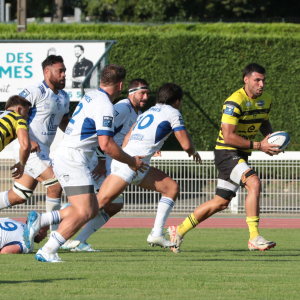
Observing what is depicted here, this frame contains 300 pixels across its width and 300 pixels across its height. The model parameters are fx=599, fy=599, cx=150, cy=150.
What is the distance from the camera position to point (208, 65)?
1823cm

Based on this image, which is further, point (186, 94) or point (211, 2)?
point (211, 2)

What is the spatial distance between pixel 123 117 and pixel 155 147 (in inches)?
36.7

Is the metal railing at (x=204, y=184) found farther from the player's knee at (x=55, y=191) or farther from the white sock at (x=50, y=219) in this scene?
the white sock at (x=50, y=219)

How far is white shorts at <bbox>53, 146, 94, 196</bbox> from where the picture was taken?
5922 mm

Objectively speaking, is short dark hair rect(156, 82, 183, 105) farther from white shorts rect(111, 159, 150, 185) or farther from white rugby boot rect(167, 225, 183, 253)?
white rugby boot rect(167, 225, 183, 253)

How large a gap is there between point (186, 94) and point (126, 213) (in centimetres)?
551

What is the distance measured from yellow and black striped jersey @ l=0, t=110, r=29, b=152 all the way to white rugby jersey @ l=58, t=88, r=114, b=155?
114 centimetres

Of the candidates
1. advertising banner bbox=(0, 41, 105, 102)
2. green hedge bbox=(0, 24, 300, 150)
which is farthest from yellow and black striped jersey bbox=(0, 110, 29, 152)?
green hedge bbox=(0, 24, 300, 150)

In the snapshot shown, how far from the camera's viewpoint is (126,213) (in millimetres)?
14133

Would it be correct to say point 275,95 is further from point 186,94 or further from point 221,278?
point 221,278

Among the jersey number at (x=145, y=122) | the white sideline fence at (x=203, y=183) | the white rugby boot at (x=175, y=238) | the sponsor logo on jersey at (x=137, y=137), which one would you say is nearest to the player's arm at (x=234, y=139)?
the jersey number at (x=145, y=122)

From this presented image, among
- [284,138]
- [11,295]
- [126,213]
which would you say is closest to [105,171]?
[284,138]

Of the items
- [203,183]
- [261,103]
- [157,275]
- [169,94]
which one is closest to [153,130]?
[169,94]

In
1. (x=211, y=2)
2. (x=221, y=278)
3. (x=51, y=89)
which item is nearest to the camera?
(x=221, y=278)
